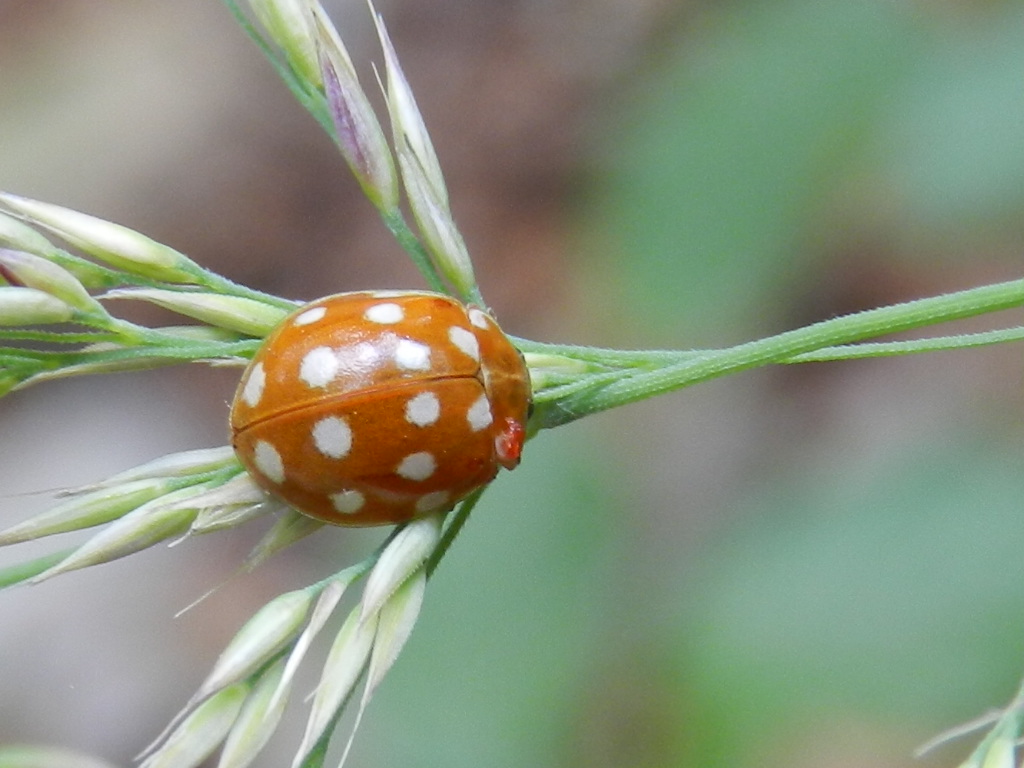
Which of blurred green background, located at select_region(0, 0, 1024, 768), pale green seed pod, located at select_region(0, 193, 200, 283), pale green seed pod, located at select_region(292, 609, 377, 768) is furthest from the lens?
blurred green background, located at select_region(0, 0, 1024, 768)

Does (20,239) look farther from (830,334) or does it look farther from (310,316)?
(830,334)

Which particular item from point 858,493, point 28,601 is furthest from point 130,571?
point 858,493

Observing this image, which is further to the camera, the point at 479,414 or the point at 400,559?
the point at 479,414

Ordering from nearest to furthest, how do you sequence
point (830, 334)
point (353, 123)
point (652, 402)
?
point (830, 334)
point (353, 123)
point (652, 402)

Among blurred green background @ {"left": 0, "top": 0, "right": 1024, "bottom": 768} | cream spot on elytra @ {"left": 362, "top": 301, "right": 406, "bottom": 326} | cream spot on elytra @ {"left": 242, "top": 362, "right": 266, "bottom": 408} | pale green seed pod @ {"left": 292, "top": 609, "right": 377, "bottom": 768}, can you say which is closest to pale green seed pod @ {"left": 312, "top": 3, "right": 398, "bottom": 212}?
cream spot on elytra @ {"left": 362, "top": 301, "right": 406, "bottom": 326}

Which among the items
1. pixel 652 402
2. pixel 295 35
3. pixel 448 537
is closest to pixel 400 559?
pixel 448 537

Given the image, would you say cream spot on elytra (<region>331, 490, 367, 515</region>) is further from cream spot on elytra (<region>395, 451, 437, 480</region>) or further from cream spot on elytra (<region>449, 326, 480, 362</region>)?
cream spot on elytra (<region>449, 326, 480, 362</region>)
